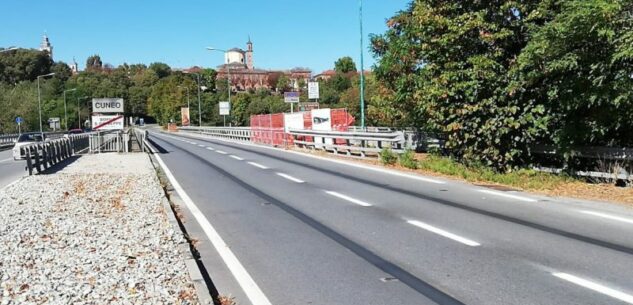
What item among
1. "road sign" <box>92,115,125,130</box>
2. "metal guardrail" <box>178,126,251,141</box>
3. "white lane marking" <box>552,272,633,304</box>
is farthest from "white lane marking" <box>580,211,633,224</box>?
"metal guardrail" <box>178,126,251,141</box>

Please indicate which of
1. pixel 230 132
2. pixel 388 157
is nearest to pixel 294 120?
pixel 388 157

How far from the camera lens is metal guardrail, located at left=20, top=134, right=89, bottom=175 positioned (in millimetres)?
19392

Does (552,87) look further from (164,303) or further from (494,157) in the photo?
(164,303)

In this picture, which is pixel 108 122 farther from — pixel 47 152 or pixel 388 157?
pixel 388 157

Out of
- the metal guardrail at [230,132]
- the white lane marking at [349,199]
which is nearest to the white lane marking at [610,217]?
the white lane marking at [349,199]

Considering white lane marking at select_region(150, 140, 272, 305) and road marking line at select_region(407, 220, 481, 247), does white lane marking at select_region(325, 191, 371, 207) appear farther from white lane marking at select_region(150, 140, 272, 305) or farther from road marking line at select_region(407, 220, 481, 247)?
white lane marking at select_region(150, 140, 272, 305)

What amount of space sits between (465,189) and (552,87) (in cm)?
308

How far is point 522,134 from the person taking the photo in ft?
48.6

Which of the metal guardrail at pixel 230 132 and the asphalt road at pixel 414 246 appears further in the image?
the metal guardrail at pixel 230 132

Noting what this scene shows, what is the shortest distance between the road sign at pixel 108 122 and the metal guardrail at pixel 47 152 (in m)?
1.47

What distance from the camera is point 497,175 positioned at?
49.0 ft

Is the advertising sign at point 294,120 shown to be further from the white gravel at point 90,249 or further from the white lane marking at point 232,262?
the white lane marking at point 232,262

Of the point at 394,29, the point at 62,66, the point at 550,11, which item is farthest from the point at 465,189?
the point at 62,66

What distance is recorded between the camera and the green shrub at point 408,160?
18.7 meters
